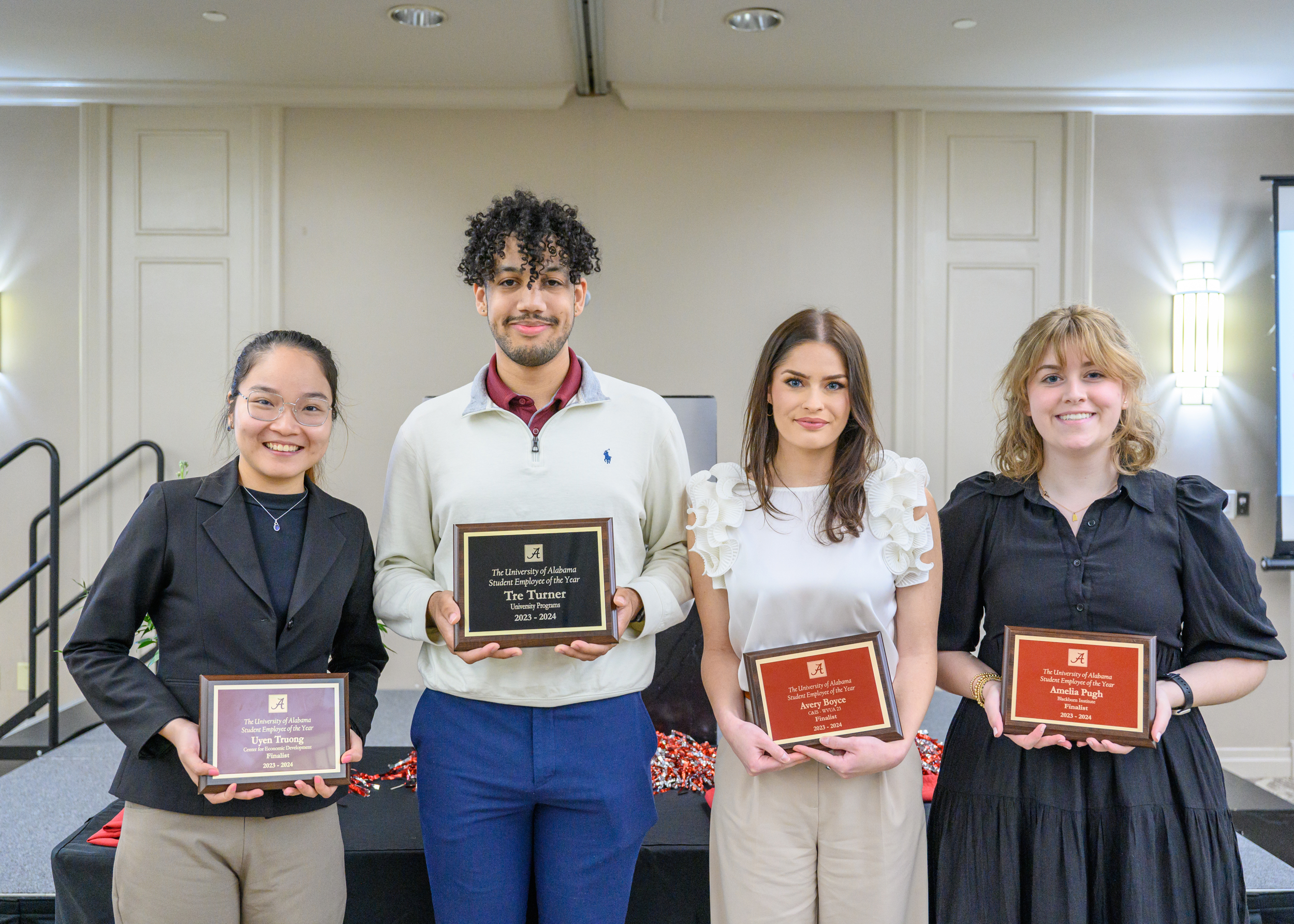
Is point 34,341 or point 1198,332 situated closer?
point 1198,332

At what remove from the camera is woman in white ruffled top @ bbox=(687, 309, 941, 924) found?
158 cm

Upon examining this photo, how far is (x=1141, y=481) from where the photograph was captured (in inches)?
67.5

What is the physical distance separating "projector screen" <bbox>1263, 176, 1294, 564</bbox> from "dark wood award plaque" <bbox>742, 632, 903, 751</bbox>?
13.7ft

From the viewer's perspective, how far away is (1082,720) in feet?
5.14

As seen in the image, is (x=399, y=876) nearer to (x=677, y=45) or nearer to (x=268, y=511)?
(x=268, y=511)

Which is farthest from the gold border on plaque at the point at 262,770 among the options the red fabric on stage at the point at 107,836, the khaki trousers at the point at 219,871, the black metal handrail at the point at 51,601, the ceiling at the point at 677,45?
the ceiling at the point at 677,45

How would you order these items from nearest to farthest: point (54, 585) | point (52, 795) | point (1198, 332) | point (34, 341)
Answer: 1. point (52, 795)
2. point (54, 585)
3. point (1198, 332)
4. point (34, 341)

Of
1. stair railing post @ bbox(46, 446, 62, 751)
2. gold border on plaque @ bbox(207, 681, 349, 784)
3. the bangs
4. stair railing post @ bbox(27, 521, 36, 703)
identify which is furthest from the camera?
stair railing post @ bbox(27, 521, 36, 703)

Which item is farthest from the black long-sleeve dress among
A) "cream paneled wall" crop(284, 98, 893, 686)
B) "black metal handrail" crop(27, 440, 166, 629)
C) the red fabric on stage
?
"black metal handrail" crop(27, 440, 166, 629)

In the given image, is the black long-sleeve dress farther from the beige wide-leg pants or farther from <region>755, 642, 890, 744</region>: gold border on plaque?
<region>755, 642, 890, 744</region>: gold border on plaque

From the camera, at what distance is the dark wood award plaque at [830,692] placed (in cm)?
158

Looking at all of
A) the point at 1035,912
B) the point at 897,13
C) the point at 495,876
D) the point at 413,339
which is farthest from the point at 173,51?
the point at 1035,912

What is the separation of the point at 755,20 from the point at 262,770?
12.1ft

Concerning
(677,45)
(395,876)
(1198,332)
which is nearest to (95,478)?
(395,876)
